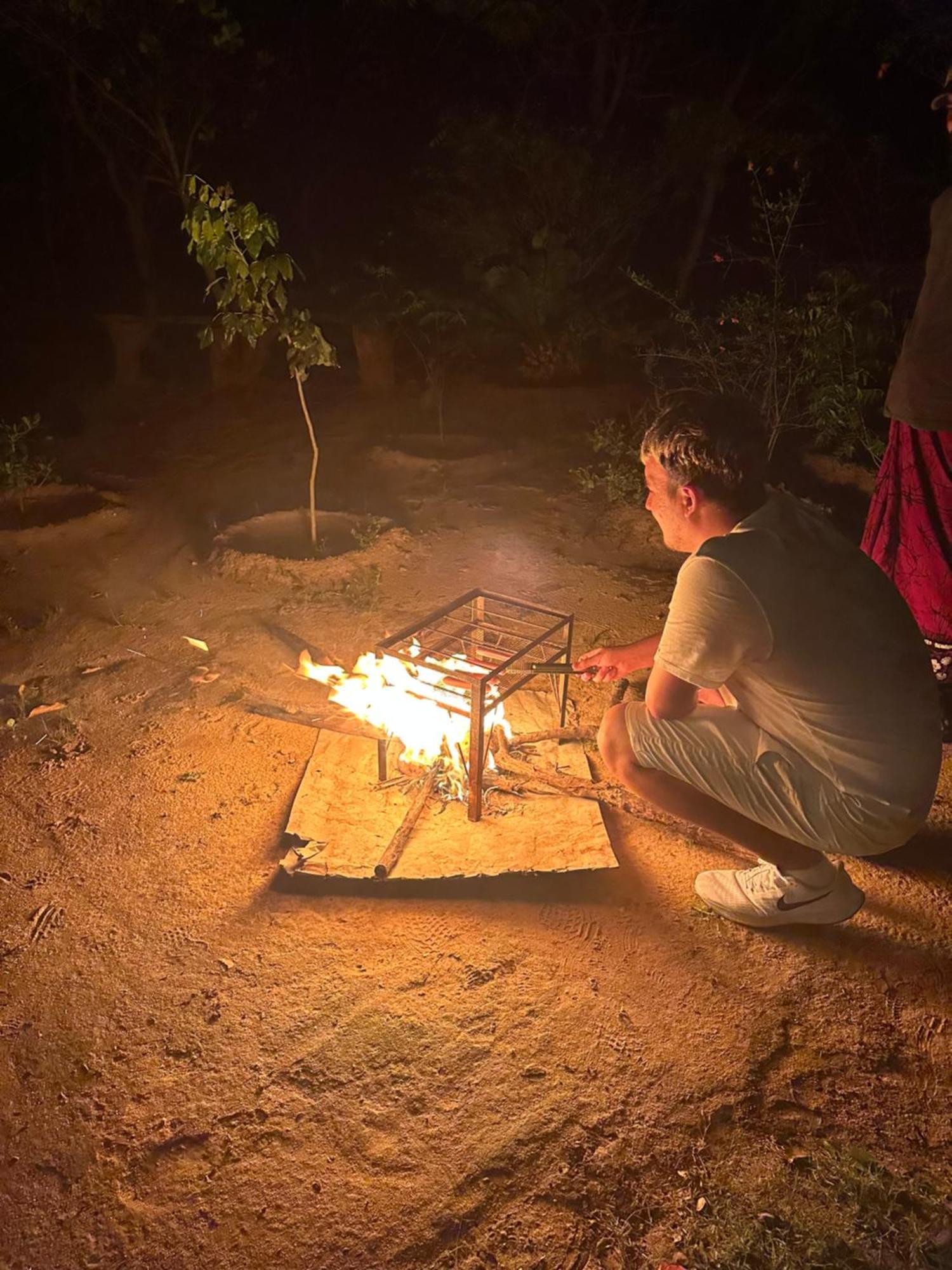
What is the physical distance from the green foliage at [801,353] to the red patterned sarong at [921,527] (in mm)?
2159

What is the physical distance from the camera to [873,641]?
2322mm

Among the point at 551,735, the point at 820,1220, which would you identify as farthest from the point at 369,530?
the point at 820,1220

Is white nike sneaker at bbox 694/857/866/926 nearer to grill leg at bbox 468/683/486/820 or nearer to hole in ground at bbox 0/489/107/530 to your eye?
grill leg at bbox 468/683/486/820

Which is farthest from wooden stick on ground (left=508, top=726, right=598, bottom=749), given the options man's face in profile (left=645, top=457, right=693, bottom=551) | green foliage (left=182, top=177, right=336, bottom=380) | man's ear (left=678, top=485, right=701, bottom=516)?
green foliage (left=182, top=177, right=336, bottom=380)

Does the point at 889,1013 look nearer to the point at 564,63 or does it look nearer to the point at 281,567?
the point at 281,567

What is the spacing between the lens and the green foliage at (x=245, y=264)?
469cm

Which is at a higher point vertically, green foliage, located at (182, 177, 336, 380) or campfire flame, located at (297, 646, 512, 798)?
green foliage, located at (182, 177, 336, 380)

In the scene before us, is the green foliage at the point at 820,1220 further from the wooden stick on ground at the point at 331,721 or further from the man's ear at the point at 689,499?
the wooden stick on ground at the point at 331,721

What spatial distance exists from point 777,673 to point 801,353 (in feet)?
15.7

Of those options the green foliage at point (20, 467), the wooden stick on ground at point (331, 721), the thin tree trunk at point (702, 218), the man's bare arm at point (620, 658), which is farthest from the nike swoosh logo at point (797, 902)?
the thin tree trunk at point (702, 218)

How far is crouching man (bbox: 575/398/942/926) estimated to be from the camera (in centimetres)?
227

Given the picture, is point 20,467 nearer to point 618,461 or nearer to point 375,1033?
point 618,461

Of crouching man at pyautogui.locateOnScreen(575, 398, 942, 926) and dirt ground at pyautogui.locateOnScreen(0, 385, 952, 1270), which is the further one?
crouching man at pyautogui.locateOnScreen(575, 398, 942, 926)

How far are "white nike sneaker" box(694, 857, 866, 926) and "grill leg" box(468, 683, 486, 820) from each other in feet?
3.04
